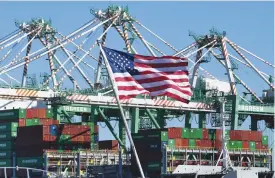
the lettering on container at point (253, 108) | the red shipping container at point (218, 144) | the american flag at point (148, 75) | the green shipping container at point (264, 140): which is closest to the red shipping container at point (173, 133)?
the red shipping container at point (218, 144)

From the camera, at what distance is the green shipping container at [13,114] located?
100125 millimetres

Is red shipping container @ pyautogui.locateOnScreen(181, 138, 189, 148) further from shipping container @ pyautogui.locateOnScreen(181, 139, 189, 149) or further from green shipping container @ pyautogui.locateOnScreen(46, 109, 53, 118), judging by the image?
green shipping container @ pyautogui.locateOnScreen(46, 109, 53, 118)

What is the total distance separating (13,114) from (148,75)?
5248cm

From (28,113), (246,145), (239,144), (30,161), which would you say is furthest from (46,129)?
(246,145)

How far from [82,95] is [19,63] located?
38.7 ft

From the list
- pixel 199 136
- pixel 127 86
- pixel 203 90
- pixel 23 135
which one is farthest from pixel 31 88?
pixel 127 86

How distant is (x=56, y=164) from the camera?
94125 mm

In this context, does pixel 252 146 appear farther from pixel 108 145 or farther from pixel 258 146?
pixel 108 145

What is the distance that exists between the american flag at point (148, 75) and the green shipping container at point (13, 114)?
51080mm

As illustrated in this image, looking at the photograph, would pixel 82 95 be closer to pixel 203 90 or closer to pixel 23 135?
pixel 23 135

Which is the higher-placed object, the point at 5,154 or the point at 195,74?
the point at 195,74

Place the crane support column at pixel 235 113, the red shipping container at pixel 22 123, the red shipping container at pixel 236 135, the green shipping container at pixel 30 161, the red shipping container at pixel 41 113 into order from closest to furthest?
the green shipping container at pixel 30 161, the red shipping container at pixel 236 135, the red shipping container at pixel 22 123, the red shipping container at pixel 41 113, the crane support column at pixel 235 113

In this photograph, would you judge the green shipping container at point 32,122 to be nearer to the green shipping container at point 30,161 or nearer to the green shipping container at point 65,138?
the green shipping container at point 65,138

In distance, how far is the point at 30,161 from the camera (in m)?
95.1
